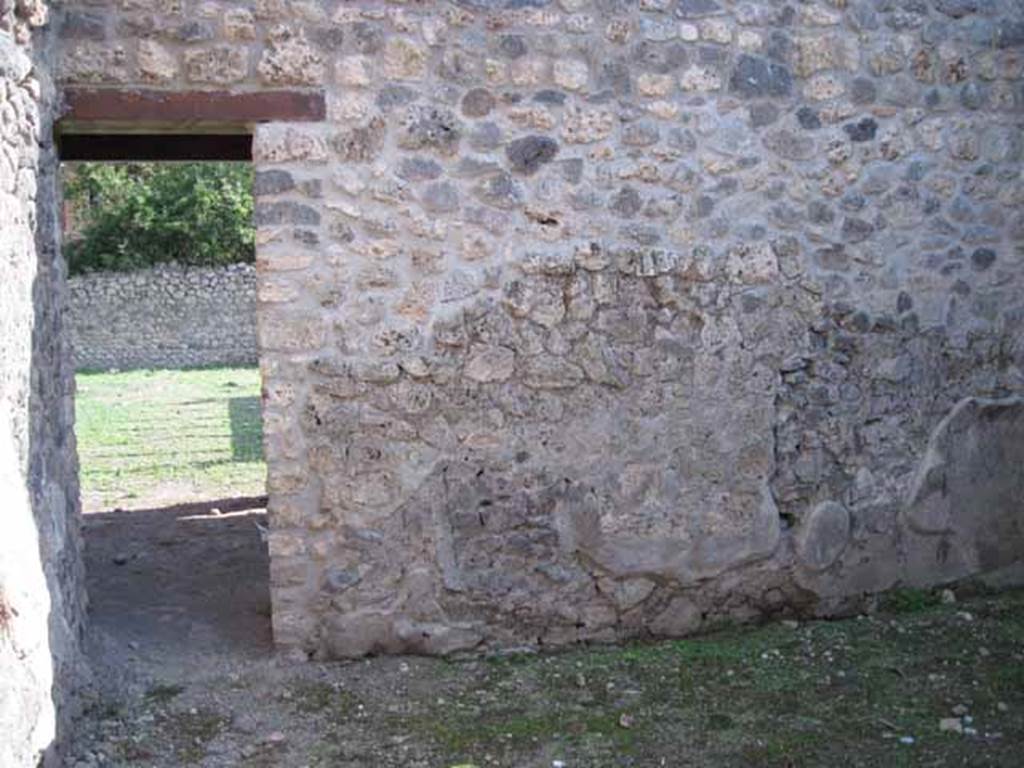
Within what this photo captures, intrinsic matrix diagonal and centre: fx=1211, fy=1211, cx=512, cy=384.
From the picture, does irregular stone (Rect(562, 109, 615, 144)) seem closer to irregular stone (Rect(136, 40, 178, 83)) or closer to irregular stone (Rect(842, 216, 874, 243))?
irregular stone (Rect(842, 216, 874, 243))

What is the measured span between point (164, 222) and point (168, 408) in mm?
11082

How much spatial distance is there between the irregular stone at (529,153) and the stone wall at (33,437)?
1.75 m

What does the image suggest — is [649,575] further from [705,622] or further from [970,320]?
[970,320]

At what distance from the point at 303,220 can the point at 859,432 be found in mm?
2622

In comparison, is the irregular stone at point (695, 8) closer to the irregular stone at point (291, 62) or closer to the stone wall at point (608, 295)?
the stone wall at point (608, 295)

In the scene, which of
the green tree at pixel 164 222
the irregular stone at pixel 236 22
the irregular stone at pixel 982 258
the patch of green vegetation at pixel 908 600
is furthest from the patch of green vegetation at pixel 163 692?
the green tree at pixel 164 222

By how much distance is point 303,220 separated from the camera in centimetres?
470

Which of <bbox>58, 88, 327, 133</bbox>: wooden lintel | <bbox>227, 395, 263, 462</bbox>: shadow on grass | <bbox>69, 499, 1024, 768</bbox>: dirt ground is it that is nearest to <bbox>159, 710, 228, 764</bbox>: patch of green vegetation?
<bbox>69, 499, 1024, 768</bbox>: dirt ground

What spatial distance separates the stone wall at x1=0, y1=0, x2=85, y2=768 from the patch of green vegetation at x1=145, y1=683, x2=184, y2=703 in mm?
306

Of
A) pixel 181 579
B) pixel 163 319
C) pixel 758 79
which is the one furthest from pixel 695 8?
pixel 163 319

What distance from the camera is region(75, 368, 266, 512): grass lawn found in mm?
8781

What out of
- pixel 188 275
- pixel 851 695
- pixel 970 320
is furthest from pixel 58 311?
pixel 188 275

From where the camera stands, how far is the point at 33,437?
13.0 feet

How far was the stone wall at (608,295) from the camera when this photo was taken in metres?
4.72
